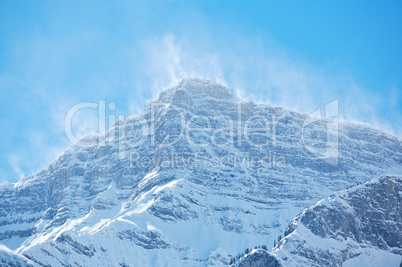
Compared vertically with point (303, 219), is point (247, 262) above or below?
below

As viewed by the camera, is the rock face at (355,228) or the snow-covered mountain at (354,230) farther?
the rock face at (355,228)

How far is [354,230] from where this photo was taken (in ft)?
607

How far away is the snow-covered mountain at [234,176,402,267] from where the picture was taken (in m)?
178

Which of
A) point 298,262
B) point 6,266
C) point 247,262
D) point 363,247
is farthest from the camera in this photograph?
point 6,266

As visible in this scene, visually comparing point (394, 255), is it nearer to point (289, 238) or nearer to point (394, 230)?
point (394, 230)

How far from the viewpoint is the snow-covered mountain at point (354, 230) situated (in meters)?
178

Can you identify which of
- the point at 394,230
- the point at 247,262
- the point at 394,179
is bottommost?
the point at 247,262

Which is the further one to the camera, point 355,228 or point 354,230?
point 355,228

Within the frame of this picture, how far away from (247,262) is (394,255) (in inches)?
1521

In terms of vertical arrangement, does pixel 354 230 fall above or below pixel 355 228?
below

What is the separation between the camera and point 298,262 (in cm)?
17112

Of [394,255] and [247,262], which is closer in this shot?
[247,262]

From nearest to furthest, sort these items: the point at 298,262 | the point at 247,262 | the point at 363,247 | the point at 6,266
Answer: the point at 247,262
the point at 298,262
the point at 363,247
the point at 6,266

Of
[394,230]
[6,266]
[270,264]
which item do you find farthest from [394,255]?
[6,266]
